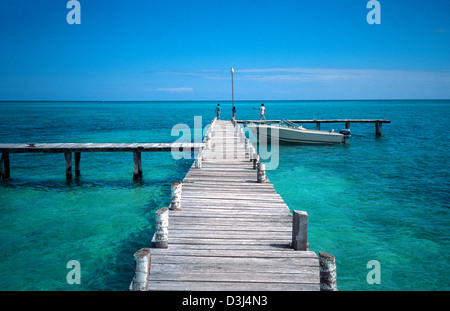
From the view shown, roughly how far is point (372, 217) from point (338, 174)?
7.32m

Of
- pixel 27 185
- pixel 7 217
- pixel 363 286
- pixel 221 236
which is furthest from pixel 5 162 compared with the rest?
pixel 363 286

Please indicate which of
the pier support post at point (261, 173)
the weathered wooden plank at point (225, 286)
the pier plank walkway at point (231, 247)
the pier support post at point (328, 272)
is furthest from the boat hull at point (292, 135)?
the pier support post at point (328, 272)

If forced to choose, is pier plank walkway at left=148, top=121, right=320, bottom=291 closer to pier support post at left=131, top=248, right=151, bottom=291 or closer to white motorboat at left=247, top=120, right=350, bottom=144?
pier support post at left=131, top=248, right=151, bottom=291

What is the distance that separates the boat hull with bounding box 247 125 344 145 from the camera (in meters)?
28.1

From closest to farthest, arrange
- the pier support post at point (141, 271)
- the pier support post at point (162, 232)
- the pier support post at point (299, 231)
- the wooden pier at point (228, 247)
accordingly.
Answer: the pier support post at point (141, 271) → the wooden pier at point (228, 247) → the pier support post at point (299, 231) → the pier support post at point (162, 232)

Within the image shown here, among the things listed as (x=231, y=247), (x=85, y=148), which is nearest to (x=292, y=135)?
(x=85, y=148)

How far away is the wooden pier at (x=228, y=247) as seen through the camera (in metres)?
4.86

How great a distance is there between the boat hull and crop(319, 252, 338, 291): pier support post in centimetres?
2408

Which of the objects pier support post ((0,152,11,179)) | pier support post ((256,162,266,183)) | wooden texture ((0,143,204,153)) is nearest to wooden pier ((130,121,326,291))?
pier support post ((256,162,266,183))

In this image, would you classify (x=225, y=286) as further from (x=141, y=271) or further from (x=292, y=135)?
(x=292, y=135)

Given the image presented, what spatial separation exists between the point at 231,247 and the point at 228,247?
0.06m

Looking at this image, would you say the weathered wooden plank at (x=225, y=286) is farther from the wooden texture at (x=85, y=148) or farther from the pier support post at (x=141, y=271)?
the wooden texture at (x=85, y=148)

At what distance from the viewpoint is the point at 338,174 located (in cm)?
1914

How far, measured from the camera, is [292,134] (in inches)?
1113
